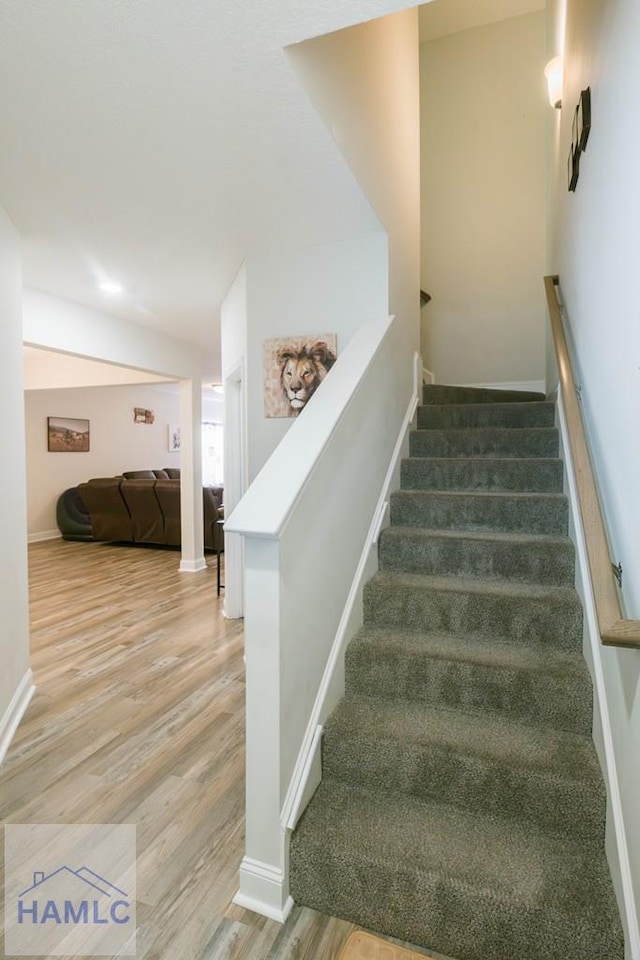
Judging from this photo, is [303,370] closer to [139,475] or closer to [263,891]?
[263,891]

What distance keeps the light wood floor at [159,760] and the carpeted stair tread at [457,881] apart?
5.3 inches

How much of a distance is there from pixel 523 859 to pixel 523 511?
4.87 ft

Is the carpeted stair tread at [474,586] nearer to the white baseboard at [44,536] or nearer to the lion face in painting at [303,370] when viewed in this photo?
the lion face in painting at [303,370]

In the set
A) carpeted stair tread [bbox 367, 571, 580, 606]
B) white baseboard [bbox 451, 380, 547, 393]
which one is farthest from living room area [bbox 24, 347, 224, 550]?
carpeted stair tread [bbox 367, 571, 580, 606]

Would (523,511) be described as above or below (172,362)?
below

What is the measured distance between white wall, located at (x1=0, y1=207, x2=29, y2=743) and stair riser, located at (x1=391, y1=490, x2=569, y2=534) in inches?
→ 76.6

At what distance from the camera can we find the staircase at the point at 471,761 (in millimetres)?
Result: 1351

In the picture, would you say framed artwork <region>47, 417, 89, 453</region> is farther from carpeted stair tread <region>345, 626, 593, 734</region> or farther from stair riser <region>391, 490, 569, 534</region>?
carpeted stair tread <region>345, 626, 593, 734</region>

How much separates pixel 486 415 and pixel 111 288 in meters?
2.82

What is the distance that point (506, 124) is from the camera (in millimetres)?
4621

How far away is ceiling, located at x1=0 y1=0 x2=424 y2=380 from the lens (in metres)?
1.41

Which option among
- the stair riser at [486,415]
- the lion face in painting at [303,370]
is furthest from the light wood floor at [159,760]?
the stair riser at [486,415]

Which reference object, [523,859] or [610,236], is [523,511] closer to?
[610,236]

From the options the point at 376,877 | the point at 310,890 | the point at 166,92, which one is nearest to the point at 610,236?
the point at 166,92
